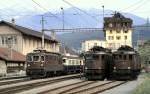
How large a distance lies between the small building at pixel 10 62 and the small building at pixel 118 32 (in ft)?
152

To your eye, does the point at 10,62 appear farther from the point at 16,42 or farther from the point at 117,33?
the point at 117,33

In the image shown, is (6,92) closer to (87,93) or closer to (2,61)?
(87,93)

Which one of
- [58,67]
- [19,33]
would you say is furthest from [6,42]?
[58,67]

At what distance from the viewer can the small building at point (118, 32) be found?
121938mm

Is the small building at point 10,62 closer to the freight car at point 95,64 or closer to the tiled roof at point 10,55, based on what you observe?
the tiled roof at point 10,55

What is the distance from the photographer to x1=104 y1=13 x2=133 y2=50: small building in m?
122

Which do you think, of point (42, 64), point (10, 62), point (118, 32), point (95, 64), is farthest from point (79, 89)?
point (118, 32)

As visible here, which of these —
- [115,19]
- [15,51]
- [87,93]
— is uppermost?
[115,19]

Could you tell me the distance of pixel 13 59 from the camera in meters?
71.2

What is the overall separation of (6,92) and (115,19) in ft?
361

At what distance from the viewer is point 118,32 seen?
12625 centimetres

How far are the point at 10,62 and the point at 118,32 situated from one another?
60.2 m

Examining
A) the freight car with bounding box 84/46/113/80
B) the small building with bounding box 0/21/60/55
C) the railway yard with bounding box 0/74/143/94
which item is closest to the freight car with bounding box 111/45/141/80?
the freight car with bounding box 84/46/113/80

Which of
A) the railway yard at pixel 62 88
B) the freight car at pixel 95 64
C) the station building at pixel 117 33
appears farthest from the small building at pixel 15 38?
the railway yard at pixel 62 88
